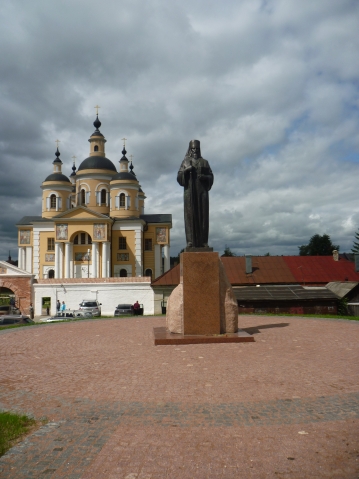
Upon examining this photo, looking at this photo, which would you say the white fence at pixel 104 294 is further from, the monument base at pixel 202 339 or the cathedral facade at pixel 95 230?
the monument base at pixel 202 339

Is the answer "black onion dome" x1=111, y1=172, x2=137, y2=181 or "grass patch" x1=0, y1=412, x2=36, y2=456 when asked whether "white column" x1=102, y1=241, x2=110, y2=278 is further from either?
"grass patch" x1=0, y1=412, x2=36, y2=456

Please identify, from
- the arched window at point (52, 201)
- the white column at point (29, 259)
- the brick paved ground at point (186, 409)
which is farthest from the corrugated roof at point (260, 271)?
the arched window at point (52, 201)

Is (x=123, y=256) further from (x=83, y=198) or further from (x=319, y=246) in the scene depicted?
(x=319, y=246)

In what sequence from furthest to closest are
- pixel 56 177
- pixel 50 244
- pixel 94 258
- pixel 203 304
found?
pixel 56 177
pixel 50 244
pixel 94 258
pixel 203 304

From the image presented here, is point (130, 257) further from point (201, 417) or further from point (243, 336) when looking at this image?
point (201, 417)

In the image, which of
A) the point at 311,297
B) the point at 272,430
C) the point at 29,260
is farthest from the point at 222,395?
the point at 29,260

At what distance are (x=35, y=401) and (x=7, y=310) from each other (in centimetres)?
2186

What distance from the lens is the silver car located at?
27841 millimetres

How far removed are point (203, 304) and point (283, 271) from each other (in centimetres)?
2167

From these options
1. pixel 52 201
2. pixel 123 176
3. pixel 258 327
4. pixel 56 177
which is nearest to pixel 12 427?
pixel 258 327

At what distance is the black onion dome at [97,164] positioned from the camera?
50.6m

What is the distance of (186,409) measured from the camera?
15.6 ft

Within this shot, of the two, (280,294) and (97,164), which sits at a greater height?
(97,164)

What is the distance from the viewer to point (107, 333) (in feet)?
36.4
